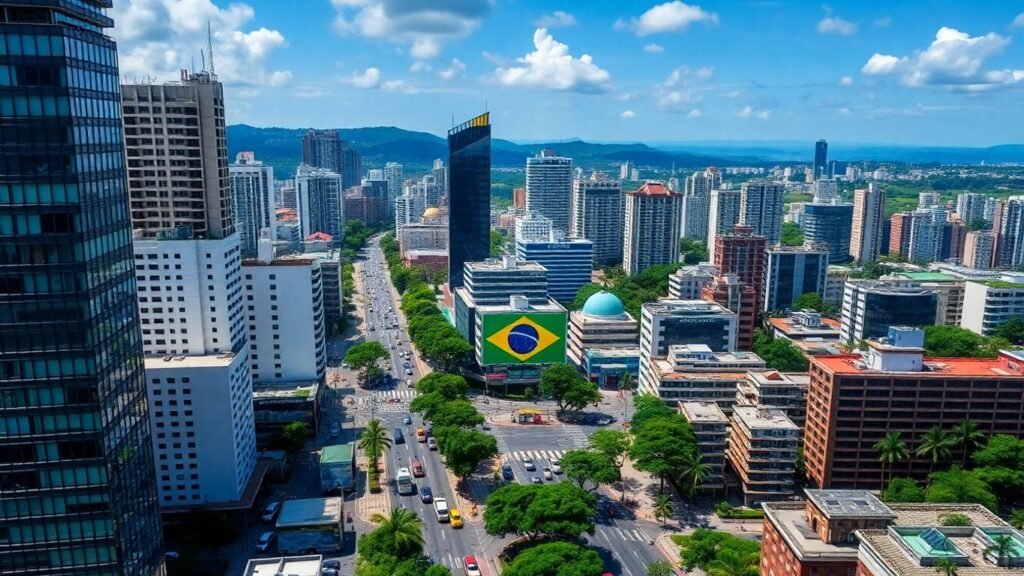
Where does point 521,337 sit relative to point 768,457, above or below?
above

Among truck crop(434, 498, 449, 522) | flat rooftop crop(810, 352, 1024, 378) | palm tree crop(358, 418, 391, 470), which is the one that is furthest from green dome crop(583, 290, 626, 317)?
truck crop(434, 498, 449, 522)

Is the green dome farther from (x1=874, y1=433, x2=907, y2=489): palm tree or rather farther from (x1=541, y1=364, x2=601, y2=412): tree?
(x1=874, y1=433, x2=907, y2=489): palm tree

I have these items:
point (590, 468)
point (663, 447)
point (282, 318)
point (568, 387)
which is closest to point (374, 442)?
point (590, 468)

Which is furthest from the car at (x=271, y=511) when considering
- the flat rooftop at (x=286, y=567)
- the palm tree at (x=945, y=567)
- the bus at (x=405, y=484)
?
the palm tree at (x=945, y=567)

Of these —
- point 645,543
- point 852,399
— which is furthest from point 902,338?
point 645,543

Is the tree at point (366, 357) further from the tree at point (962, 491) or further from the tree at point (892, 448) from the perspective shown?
the tree at point (962, 491)

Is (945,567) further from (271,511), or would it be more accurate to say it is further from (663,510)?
(271,511)
